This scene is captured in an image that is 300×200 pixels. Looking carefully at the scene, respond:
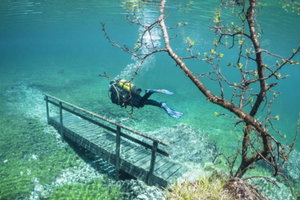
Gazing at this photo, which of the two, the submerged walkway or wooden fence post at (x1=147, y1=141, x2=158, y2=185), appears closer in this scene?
wooden fence post at (x1=147, y1=141, x2=158, y2=185)

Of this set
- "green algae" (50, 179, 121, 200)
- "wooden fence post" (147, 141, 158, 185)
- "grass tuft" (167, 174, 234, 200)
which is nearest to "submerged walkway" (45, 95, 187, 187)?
"wooden fence post" (147, 141, 158, 185)

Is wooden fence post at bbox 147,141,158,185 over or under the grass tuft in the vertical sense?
under

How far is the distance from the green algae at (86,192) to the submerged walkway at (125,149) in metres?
0.98

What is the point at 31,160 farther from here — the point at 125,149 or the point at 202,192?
the point at 202,192

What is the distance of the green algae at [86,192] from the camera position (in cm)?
788

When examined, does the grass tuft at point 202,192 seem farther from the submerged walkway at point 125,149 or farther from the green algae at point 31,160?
the green algae at point 31,160

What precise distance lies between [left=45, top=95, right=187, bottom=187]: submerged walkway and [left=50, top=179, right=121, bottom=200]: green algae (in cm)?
98

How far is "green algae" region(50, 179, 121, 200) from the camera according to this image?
25.8 feet

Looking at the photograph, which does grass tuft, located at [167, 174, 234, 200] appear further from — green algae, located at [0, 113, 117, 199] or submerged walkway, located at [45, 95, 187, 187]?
green algae, located at [0, 113, 117, 199]

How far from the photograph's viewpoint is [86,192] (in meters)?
8.13

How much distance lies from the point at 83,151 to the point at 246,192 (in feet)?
29.2

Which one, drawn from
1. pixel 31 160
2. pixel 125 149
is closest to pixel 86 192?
pixel 125 149

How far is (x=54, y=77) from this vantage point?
28359mm

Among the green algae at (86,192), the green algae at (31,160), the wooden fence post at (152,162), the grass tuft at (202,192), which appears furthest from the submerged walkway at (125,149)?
the grass tuft at (202,192)
